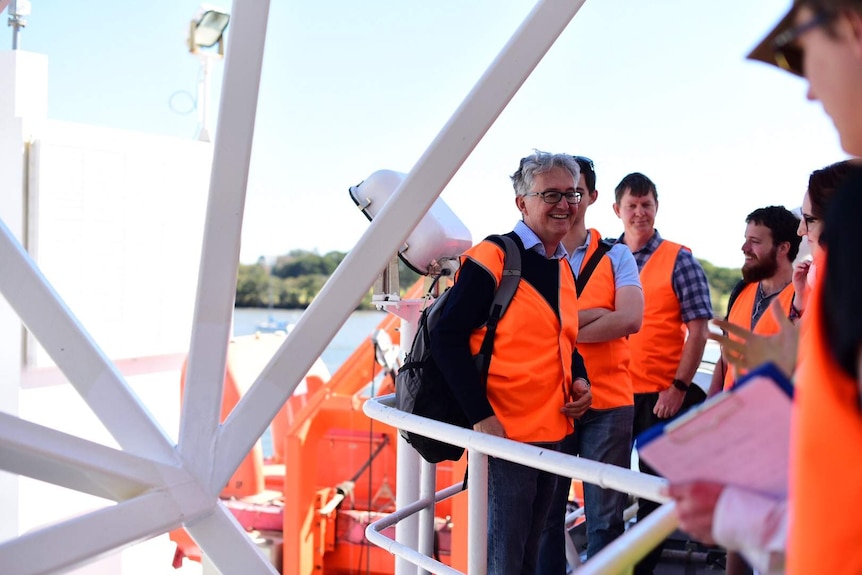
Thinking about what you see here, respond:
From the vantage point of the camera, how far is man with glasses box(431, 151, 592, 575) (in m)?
2.16

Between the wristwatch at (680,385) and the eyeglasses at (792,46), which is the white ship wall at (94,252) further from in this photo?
the eyeglasses at (792,46)

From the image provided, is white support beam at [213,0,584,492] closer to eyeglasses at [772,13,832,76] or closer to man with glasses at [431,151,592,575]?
man with glasses at [431,151,592,575]

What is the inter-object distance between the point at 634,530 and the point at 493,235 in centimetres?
128

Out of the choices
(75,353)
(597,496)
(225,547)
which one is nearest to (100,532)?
(225,547)

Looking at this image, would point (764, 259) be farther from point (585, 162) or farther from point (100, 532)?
point (100, 532)

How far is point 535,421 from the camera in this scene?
226cm

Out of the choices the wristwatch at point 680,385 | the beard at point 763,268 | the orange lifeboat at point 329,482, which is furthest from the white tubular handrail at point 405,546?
the orange lifeboat at point 329,482

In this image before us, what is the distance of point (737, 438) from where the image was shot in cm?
89

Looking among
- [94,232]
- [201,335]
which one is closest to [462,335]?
[201,335]

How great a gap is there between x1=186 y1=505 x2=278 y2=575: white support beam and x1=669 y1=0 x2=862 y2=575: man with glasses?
149 cm

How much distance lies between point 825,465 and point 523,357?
1.51 meters

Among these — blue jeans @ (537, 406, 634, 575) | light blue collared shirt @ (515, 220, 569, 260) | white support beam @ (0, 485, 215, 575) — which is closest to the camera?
white support beam @ (0, 485, 215, 575)

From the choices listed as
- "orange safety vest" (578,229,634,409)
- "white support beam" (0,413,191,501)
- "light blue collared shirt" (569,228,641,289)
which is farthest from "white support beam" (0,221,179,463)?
"light blue collared shirt" (569,228,641,289)

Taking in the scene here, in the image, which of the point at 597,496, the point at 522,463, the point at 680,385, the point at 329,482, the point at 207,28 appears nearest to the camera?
the point at 522,463
